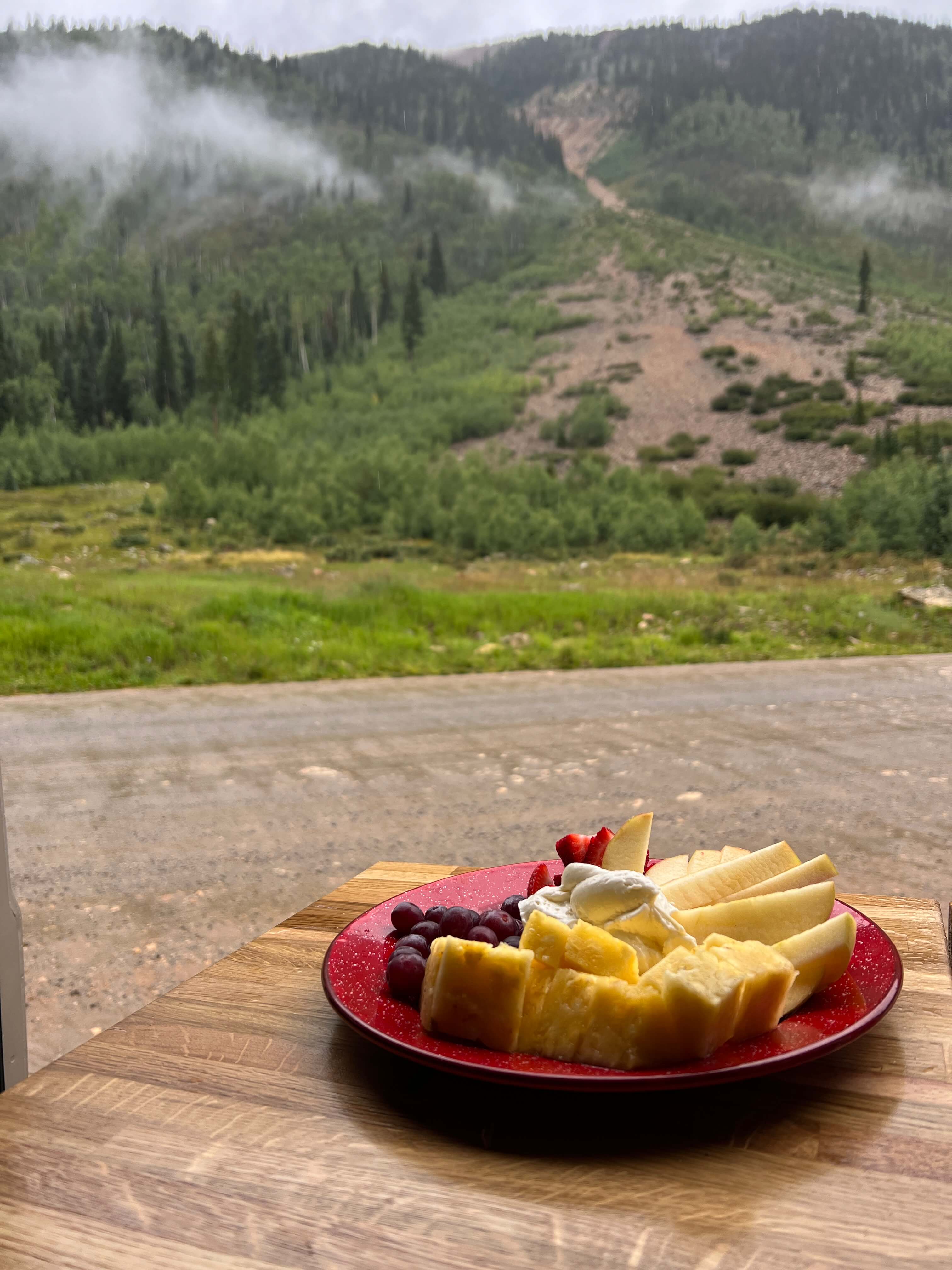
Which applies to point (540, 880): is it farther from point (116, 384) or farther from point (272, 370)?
point (272, 370)

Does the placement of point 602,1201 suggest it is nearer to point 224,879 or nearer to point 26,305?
point 224,879

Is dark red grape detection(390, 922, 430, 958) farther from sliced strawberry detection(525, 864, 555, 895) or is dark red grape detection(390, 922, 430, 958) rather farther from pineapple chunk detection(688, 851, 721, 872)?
pineapple chunk detection(688, 851, 721, 872)

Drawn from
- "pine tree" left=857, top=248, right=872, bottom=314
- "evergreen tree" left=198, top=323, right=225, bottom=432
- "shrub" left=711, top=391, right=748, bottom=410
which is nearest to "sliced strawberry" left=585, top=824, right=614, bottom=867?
"evergreen tree" left=198, top=323, right=225, bottom=432

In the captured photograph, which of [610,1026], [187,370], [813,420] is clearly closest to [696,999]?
[610,1026]

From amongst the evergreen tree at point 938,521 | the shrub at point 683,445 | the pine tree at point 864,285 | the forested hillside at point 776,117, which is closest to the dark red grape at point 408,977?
the evergreen tree at point 938,521

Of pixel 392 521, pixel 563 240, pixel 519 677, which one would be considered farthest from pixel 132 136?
pixel 519 677

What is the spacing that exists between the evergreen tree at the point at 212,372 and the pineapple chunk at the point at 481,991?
16.1m

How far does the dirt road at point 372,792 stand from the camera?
2.01 m

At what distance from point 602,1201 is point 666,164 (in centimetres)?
3280

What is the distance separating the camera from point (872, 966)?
0.55 metres

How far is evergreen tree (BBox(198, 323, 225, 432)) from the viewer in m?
15.9

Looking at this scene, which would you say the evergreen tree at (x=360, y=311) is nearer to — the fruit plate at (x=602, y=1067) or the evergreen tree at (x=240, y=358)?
the evergreen tree at (x=240, y=358)

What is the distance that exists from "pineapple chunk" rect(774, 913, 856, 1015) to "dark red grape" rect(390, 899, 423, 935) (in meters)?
0.22

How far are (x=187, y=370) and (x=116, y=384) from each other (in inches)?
71.8
